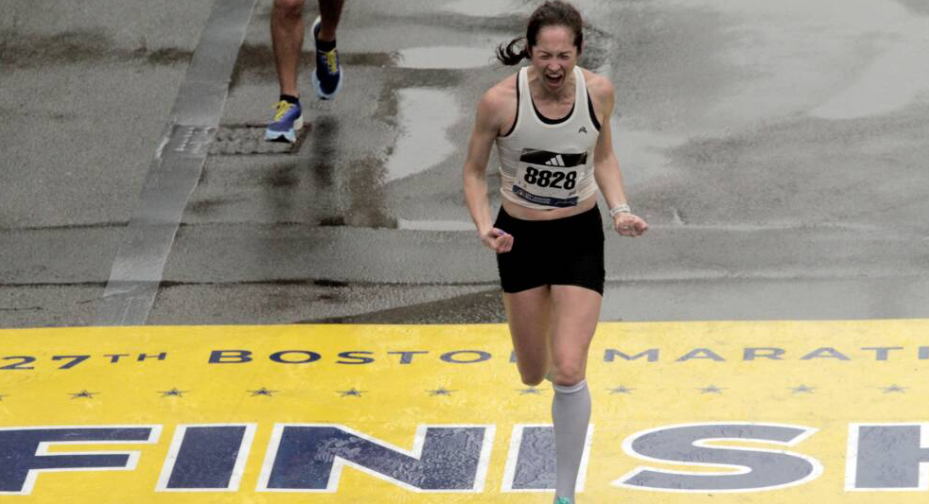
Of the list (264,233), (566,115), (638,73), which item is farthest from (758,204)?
(566,115)

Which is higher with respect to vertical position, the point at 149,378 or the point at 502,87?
the point at 502,87

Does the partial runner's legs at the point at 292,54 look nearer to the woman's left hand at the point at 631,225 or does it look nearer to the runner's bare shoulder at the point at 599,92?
the runner's bare shoulder at the point at 599,92

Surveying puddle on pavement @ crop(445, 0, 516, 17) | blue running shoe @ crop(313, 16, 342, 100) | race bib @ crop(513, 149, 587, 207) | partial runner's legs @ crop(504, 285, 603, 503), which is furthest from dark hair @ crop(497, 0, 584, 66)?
puddle on pavement @ crop(445, 0, 516, 17)

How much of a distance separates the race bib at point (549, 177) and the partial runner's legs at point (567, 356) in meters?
0.39

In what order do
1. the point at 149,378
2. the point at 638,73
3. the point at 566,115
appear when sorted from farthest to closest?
the point at 638,73 → the point at 149,378 → the point at 566,115

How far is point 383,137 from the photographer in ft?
39.2

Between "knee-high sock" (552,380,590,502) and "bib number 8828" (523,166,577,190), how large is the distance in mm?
851

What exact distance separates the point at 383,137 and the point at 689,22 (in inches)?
107

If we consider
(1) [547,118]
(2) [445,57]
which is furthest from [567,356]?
(2) [445,57]

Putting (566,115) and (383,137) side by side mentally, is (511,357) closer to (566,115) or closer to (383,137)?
(566,115)

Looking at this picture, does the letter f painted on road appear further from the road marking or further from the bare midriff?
the bare midriff

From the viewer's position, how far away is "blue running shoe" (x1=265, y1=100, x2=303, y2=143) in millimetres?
11555

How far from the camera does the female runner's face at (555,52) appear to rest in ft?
23.3

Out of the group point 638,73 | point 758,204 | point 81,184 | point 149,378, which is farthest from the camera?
point 638,73
